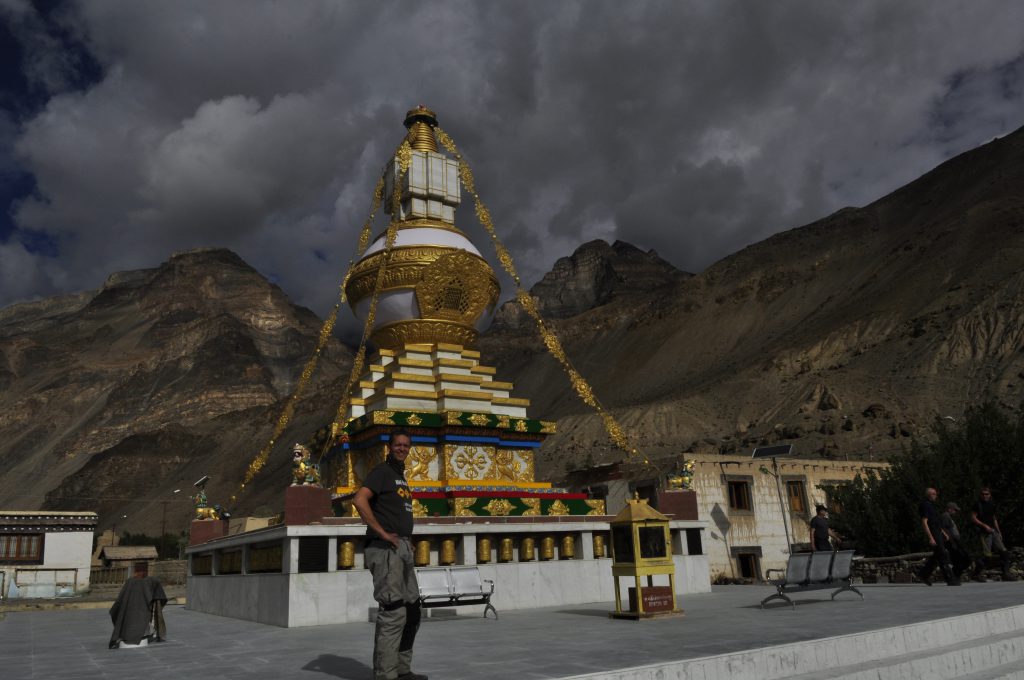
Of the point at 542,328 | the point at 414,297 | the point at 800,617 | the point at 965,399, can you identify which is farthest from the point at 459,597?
the point at 965,399

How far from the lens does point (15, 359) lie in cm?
15462

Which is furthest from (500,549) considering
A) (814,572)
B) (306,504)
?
(814,572)

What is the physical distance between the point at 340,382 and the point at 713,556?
103784 mm

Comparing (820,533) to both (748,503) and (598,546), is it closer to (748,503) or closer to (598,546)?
(598,546)

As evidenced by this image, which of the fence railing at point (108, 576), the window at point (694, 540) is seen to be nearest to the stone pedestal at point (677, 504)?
the window at point (694, 540)

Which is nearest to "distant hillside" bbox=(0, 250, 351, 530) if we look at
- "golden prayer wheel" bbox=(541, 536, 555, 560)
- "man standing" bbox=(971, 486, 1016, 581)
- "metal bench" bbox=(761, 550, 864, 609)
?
"golden prayer wheel" bbox=(541, 536, 555, 560)

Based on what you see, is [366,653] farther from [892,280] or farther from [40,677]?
[892,280]

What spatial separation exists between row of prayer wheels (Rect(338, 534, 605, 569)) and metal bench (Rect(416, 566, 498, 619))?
180 centimetres

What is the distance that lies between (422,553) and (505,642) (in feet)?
17.7

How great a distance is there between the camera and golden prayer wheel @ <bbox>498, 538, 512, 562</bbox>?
1413cm

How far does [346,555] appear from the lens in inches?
496

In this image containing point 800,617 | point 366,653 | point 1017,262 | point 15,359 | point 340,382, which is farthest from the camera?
point 15,359

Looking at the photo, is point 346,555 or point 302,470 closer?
point 346,555

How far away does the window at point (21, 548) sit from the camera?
1556 inches
